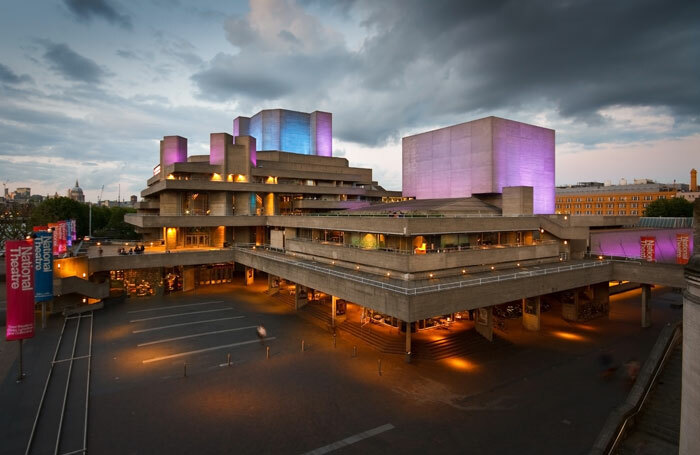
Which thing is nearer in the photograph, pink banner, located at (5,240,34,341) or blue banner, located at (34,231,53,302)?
pink banner, located at (5,240,34,341)

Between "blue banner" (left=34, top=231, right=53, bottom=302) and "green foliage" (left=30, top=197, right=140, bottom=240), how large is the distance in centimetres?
5033

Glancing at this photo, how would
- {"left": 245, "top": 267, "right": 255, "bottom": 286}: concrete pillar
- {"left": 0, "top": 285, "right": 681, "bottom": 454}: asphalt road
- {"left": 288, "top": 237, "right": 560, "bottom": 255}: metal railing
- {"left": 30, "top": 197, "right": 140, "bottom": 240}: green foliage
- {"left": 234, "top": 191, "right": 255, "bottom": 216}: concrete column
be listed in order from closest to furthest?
{"left": 0, "top": 285, "right": 681, "bottom": 454}: asphalt road
{"left": 288, "top": 237, "right": 560, "bottom": 255}: metal railing
{"left": 245, "top": 267, "right": 255, "bottom": 286}: concrete pillar
{"left": 234, "top": 191, "right": 255, "bottom": 216}: concrete column
{"left": 30, "top": 197, "right": 140, "bottom": 240}: green foliage

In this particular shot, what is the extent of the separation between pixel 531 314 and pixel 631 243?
25933 mm

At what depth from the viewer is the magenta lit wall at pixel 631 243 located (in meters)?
47.9

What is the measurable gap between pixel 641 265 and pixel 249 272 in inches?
1865

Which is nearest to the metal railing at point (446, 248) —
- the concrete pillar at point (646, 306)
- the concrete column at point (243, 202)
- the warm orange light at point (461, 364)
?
the warm orange light at point (461, 364)

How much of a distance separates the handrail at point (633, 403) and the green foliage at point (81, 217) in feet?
296

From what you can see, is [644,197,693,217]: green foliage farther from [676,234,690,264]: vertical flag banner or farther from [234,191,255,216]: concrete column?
[234,191,255,216]: concrete column

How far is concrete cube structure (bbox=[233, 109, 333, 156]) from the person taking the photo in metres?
80.9

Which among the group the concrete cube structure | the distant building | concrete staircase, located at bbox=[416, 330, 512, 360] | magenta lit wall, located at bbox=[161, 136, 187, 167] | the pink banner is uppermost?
the concrete cube structure

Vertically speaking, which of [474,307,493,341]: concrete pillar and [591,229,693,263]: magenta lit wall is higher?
[591,229,693,263]: magenta lit wall

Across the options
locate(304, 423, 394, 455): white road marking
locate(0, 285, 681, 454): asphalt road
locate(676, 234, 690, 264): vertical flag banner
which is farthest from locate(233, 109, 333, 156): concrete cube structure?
locate(304, 423, 394, 455): white road marking

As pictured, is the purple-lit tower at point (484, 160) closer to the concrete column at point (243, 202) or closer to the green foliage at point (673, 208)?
the concrete column at point (243, 202)

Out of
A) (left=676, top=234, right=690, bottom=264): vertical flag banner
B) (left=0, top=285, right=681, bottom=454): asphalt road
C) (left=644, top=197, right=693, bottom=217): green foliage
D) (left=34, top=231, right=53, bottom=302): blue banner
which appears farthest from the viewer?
(left=644, top=197, right=693, bottom=217): green foliage
